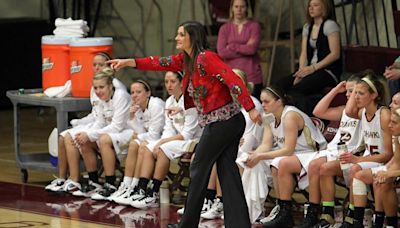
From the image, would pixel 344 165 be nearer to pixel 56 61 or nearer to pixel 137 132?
pixel 137 132

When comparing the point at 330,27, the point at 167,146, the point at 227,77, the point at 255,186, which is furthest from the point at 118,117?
the point at 227,77

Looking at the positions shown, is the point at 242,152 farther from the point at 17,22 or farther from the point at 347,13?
the point at 17,22

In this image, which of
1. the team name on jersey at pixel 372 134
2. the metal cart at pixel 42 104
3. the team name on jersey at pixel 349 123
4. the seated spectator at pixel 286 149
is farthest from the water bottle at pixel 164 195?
the team name on jersey at pixel 372 134

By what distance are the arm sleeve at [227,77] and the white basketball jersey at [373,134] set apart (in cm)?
114

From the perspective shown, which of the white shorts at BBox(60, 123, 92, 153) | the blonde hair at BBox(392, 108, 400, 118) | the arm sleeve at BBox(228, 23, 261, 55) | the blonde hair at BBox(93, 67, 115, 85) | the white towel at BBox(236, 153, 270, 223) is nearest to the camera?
the blonde hair at BBox(392, 108, 400, 118)

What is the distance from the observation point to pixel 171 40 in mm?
15461

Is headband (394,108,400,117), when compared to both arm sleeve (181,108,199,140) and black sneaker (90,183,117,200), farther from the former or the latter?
black sneaker (90,183,117,200)

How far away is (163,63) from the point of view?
8102mm

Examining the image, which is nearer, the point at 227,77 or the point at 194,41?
the point at 227,77

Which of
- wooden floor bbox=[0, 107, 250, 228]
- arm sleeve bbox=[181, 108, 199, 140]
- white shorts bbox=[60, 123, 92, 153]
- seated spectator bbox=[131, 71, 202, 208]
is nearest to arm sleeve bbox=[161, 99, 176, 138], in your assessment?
seated spectator bbox=[131, 71, 202, 208]

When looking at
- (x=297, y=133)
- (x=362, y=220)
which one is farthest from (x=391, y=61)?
(x=362, y=220)

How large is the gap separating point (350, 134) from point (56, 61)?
3306 mm

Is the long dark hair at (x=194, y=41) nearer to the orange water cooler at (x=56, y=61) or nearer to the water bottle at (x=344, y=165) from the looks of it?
the water bottle at (x=344, y=165)

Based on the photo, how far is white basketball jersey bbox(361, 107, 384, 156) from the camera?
823 centimetres
